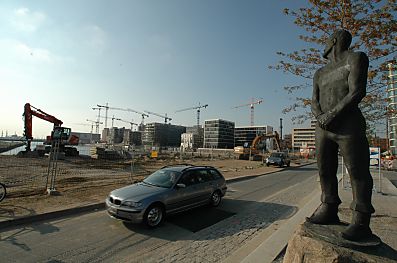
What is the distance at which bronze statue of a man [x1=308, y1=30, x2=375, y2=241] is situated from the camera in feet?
11.0

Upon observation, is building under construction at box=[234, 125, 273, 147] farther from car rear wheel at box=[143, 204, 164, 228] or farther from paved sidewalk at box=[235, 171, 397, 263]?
car rear wheel at box=[143, 204, 164, 228]

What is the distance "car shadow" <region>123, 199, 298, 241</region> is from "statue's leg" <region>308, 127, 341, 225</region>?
104 inches

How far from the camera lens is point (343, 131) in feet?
Result: 11.6

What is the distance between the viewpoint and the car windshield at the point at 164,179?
291 inches

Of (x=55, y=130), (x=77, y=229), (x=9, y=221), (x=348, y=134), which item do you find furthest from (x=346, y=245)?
(x=55, y=130)

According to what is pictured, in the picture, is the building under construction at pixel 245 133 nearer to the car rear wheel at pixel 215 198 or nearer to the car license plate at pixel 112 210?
the car rear wheel at pixel 215 198

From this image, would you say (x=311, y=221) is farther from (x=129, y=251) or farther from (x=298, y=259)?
(x=129, y=251)

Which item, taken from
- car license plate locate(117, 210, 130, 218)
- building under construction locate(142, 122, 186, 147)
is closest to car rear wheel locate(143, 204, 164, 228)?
car license plate locate(117, 210, 130, 218)

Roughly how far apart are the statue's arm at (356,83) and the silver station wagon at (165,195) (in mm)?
4696

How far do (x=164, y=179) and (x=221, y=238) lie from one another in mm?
2705

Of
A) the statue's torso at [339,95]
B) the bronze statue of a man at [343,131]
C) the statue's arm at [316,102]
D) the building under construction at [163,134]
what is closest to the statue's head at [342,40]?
the bronze statue of a man at [343,131]

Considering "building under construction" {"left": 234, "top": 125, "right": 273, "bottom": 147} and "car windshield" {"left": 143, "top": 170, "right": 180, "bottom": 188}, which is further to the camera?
"building under construction" {"left": 234, "top": 125, "right": 273, "bottom": 147}

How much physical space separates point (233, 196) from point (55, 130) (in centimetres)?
785

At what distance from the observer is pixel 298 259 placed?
3.31m
